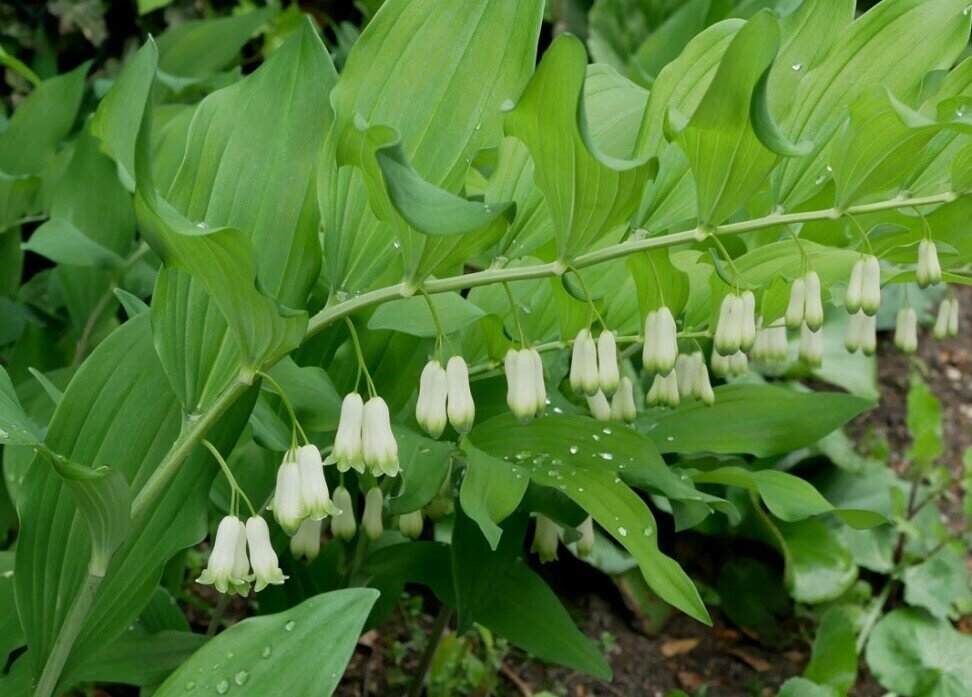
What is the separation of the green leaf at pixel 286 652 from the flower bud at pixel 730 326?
64cm

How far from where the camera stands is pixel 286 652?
1462 mm

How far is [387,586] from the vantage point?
226cm

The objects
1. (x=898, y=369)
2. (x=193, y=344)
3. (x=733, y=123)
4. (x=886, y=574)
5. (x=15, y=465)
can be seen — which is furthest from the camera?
(x=898, y=369)

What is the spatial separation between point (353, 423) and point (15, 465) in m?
1.13

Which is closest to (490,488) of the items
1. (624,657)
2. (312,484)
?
(312,484)

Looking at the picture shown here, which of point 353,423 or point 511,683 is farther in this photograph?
point 511,683

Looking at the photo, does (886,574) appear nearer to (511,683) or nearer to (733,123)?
(511,683)

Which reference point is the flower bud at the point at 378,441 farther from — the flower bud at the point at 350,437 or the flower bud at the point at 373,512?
the flower bud at the point at 373,512

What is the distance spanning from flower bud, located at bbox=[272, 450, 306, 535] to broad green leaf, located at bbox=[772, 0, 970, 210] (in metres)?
0.89

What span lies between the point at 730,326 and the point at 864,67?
0.49 m

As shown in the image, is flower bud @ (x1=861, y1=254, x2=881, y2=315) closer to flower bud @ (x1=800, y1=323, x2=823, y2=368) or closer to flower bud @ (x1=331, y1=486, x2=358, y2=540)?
flower bud @ (x1=800, y1=323, x2=823, y2=368)

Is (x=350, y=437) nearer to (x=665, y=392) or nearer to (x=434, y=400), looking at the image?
(x=434, y=400)

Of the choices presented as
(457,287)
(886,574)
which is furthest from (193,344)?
(886,574)

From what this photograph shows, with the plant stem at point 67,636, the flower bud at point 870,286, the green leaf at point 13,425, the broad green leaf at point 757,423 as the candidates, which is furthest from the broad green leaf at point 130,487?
the flower bud at point 870,286
